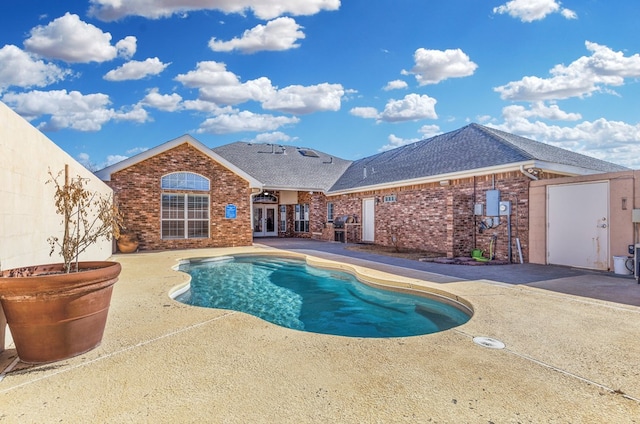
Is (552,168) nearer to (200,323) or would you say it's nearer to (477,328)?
(477,328)

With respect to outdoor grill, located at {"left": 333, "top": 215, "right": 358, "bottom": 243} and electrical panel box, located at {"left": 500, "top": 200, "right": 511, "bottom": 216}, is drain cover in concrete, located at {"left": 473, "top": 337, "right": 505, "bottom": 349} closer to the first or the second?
electrical panel box, located at {"left": 500, "top": 200, "right": 511, "bottom": 216}

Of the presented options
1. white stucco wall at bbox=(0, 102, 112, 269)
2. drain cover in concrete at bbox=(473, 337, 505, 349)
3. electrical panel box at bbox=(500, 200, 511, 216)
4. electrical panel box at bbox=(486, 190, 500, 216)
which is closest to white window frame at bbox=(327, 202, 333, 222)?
electrical panel box at bbox=(486, 190, 500, 216)

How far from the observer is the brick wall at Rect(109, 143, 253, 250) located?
13.9 metres

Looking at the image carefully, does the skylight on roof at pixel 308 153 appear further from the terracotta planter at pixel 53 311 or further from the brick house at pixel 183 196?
the terracotta planter at pixel 53 311

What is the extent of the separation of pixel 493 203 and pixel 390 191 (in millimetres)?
4927

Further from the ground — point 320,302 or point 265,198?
point 265,198

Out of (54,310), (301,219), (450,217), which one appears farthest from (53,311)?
(301,219)

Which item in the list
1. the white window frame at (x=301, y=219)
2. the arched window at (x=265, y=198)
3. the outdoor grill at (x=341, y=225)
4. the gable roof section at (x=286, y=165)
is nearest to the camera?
the outdoor grill at (x=341, y=225)

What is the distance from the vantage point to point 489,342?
3793mm

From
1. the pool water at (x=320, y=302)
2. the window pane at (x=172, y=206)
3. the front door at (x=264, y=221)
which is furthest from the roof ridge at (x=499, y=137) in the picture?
the front door at (x=264, y=221)

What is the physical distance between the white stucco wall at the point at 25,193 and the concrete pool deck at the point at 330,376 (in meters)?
1.24

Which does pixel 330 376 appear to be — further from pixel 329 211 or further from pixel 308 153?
pixel 308 153

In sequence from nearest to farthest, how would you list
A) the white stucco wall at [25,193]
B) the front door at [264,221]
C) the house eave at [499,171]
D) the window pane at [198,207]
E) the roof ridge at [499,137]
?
the white stucco wall at [25,193]
the house eave at [499,171]
the roof ridge at [499,137]
the window pane at [198,207]
the front door at [264,221]

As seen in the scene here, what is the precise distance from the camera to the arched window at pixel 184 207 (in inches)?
573
